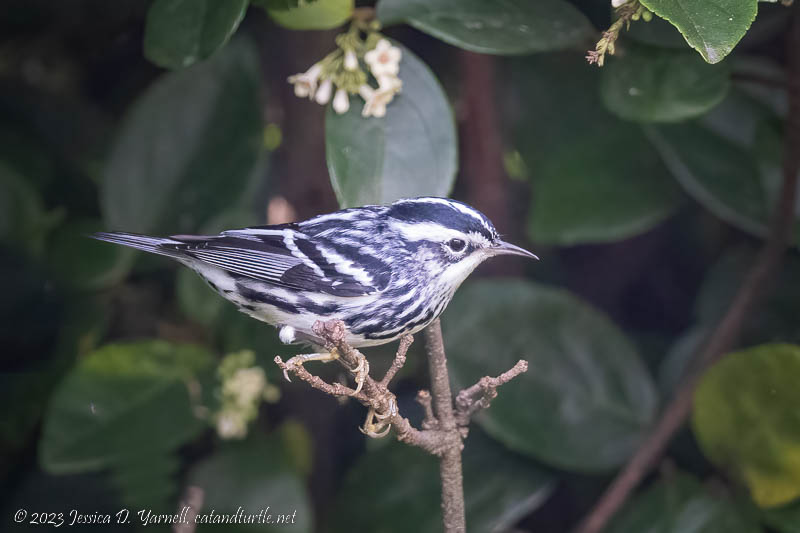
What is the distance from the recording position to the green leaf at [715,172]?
2221 mm

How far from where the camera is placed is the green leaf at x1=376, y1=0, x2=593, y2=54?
5.82ft

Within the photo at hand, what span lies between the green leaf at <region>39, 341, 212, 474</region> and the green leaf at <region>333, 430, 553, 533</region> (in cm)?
50

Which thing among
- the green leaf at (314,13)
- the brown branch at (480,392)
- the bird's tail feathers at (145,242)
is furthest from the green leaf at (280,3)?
the brown branch at (480,392)

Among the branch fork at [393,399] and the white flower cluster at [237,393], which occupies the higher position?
the branch fork at [393,399]

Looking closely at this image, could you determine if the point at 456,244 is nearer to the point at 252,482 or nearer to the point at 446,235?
the point at 446,235

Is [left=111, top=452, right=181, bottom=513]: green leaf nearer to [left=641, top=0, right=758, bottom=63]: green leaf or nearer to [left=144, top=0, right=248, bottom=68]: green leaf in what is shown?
[left=144, top=0, right=248, bottom=68]: green leaf

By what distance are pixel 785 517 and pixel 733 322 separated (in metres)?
0.51

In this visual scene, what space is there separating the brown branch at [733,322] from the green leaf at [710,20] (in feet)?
2.03

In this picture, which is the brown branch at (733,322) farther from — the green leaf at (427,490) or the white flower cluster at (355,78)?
the white flower cluster at (355,78)

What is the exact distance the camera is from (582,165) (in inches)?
98.9

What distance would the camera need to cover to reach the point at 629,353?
232 cm

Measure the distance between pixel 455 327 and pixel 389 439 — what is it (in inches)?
16.7

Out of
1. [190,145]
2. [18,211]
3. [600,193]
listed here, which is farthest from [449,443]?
[18,211]

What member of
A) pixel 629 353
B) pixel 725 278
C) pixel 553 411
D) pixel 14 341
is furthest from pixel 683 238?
pixel 14 341
